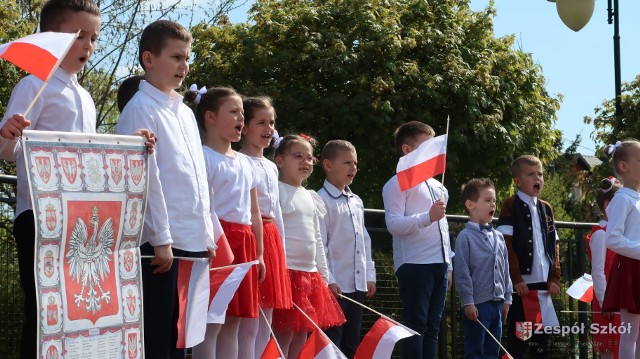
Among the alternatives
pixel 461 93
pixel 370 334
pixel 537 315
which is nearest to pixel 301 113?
pixel 461 93

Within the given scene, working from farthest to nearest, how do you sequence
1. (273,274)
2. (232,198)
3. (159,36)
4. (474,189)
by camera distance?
(474,189) → (273,274) → (232,198) → (159,36)

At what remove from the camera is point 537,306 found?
8.27 meters

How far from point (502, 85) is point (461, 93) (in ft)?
5.19

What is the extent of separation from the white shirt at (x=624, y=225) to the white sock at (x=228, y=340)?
11.6ft

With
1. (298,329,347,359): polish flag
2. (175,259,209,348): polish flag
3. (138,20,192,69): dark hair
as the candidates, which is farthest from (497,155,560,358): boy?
(138,20,192,69): dark hair

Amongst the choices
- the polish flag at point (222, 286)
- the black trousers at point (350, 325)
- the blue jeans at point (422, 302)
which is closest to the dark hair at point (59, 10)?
the polish flag at point (222, 286)

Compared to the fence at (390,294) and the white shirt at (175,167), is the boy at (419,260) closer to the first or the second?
the fence at (390,294)

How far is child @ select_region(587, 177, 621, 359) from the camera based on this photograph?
858 cm

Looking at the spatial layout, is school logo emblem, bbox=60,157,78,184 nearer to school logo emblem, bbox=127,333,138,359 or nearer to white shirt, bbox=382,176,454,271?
school logo emblem, bbox=127,333,138,359

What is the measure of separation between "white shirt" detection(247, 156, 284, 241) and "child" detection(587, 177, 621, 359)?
341 cm

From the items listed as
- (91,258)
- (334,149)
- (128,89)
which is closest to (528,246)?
(334,149)

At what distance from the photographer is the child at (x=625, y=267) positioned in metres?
7.90

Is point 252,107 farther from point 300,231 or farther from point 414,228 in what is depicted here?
point 414,228

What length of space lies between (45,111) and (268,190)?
2032mm
